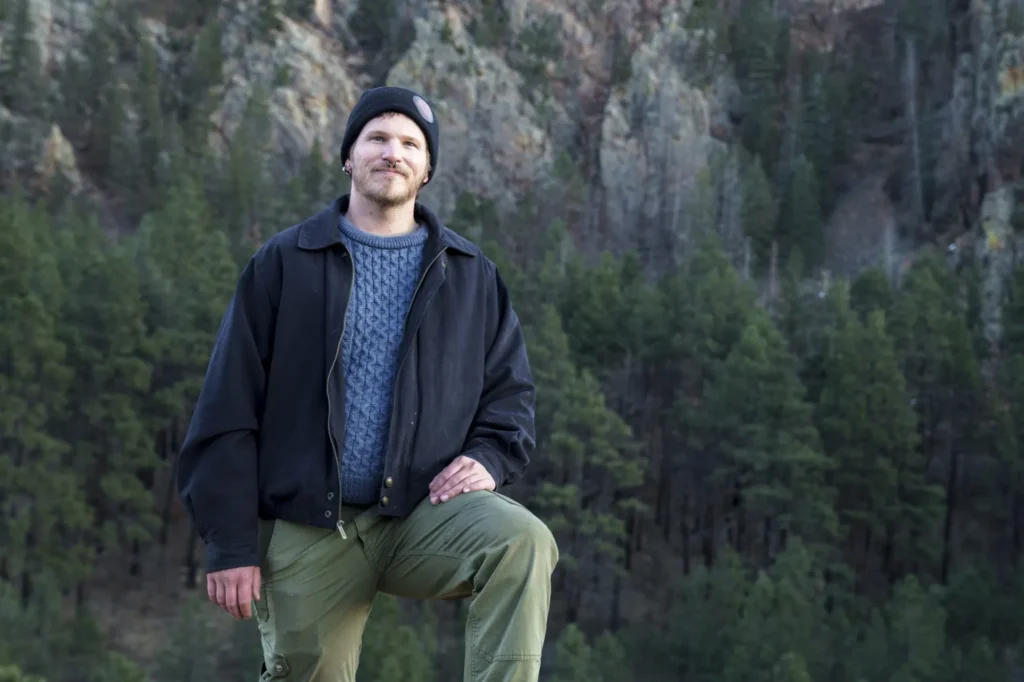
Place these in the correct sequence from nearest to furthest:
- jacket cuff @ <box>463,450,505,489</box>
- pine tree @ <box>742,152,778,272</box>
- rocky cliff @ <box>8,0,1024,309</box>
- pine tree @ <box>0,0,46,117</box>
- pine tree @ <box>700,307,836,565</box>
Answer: jacket cuff @ <box>463,450,505,489</box> < pine tree @ <box>700,307,836,565</box> < pine tree @ <box>742,152,778,272</box> < rocky cliff @ <box>8,0,1024,309</box> < pine tree @ <box>0,0,46,117</box>

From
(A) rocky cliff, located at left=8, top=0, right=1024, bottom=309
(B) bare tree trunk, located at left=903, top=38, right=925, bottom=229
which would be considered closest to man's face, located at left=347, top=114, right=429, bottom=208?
(A) rocky cliff, located at left=8, top=0, right=1024, bottom=309

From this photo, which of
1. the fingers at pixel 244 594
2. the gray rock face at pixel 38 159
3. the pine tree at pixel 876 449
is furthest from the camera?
the gray rock face at pixel 38 159

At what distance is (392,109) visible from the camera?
389 centimetres

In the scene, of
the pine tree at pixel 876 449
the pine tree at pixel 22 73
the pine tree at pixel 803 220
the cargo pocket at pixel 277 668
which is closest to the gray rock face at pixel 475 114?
the pine tree at pixel 803 220

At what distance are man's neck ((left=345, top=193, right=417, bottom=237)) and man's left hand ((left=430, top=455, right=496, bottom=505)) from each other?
27.9 inches

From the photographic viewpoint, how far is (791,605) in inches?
1439

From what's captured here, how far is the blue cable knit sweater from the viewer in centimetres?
377

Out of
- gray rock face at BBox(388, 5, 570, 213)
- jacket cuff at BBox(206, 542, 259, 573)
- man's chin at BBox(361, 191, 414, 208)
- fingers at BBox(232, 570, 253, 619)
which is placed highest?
gray rock face at BBox(388, 5, 570, 213)

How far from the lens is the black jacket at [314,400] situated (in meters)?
3.69

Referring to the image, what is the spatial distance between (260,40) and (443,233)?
6548 cm

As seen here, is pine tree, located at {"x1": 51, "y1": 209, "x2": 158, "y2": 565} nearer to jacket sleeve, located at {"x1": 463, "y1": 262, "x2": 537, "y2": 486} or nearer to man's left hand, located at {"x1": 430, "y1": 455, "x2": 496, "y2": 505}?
jacket sleeve, located at {"x1": 463, "y1": 262, "x2": 537, "y2": 486}

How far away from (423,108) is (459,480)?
42.0 inches

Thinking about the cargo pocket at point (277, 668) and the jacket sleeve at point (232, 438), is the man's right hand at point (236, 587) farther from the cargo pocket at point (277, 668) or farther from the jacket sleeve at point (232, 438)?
the cargo pocket at point (277, 668)

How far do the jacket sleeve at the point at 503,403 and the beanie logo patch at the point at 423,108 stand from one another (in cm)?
48
